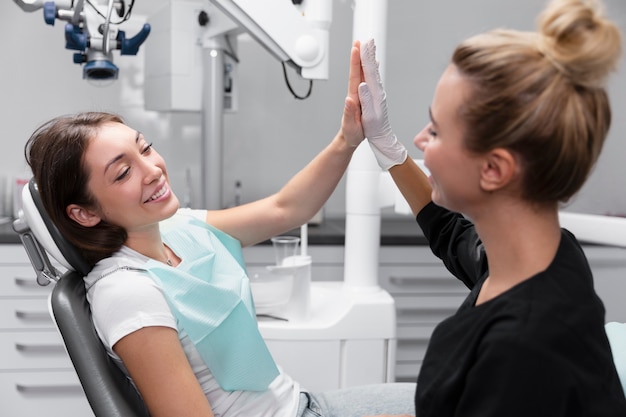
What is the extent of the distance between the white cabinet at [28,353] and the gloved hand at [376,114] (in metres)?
1.45

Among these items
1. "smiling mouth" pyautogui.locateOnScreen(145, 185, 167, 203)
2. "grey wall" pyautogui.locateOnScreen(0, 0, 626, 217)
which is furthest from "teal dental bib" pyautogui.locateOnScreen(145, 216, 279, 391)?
"grey wall" pyautogui.locateOnScreen(0, 0, 626, 217)

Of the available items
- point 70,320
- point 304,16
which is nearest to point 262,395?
point 70,320

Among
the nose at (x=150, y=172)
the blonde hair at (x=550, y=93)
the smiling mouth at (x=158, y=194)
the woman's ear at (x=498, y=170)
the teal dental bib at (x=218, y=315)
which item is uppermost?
the blonde hair at (x=550, y=93)

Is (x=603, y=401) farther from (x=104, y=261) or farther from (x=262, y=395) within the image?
(x=104, y=261)

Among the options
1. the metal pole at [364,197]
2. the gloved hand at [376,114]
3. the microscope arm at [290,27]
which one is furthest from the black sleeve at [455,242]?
the microscope arm at [290,27]

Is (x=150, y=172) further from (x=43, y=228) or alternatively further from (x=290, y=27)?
(x=290, y=27)

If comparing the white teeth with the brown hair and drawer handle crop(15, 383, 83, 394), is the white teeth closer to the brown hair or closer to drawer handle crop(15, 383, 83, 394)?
the brown hair

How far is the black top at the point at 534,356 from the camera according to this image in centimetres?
76

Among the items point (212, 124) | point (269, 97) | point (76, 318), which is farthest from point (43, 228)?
point (269, 97)

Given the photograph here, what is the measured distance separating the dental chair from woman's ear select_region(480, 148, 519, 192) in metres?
0.68

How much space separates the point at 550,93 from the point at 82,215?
842 mm

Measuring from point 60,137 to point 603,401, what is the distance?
0.97 metres

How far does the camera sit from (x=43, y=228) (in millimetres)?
1156

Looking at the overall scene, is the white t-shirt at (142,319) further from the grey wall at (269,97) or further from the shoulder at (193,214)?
the grey wall at (269,97)
